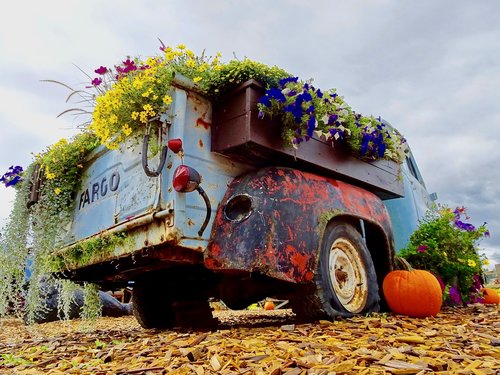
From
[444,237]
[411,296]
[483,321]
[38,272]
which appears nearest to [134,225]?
[38,272]

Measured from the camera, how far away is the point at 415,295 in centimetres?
336

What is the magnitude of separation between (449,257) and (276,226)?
262cm

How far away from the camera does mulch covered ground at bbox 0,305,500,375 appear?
173cm

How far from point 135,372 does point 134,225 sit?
1169 millimetres

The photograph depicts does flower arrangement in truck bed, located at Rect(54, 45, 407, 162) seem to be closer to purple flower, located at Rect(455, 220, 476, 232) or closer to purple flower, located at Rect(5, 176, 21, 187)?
purple flower, located at Rect(5, 176, 21, 187)

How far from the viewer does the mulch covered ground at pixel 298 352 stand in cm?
173

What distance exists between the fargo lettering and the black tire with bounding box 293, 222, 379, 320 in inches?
66.5

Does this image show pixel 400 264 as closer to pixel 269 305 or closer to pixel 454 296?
pixel 454 296

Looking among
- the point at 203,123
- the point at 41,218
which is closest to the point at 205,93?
the point at 203,123

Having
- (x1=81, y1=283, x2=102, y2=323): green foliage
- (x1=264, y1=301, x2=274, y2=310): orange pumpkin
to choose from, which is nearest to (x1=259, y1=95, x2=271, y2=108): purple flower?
(x1=81, y1=283, x2=102, y2=323): green foliage

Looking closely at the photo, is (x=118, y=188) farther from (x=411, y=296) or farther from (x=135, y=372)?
(x=411, y=296)

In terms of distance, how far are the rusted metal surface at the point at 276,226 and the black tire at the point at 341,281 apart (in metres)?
0.13

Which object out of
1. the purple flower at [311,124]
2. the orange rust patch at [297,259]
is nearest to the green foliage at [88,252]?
the orange rust patch at [297,259]

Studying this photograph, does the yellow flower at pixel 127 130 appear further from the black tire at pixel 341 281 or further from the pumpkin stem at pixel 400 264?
the pumpkin stem at pixel 400 264
